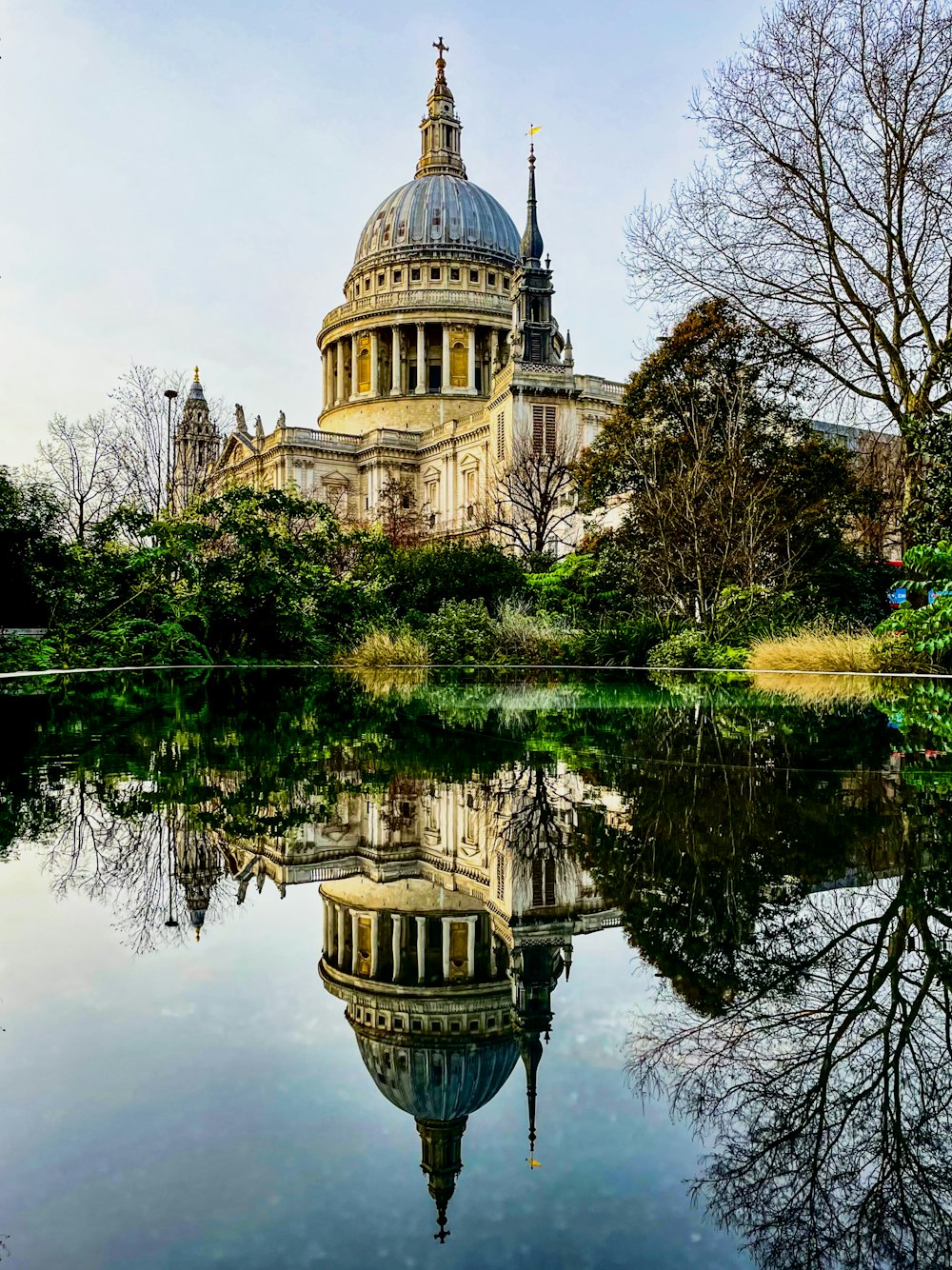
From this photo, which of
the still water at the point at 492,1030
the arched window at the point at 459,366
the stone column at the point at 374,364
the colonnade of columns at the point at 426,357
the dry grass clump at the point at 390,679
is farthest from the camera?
the stone column at the point at 374,364

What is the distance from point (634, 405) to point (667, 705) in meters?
16.1

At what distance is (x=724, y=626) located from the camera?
18.8 meters

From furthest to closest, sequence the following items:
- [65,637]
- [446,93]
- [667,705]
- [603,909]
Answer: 1. [446,93]
2. [65,637]
3. [667,705]
4. [603,909]

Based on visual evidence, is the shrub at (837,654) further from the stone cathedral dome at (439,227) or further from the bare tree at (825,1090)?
the stone cathedral dome at (439,227)

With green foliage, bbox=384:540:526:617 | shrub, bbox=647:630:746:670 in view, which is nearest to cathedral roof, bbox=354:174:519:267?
green foliage, bbox=384:540:526:617

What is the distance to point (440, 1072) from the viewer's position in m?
1.76

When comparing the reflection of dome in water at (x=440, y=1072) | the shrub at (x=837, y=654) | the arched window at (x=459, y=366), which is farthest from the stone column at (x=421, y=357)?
the reflection of dome in water at (x=440, y=1072)

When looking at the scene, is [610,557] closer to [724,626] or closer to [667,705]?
[724,626]

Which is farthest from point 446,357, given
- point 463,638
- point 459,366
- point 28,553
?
point 28,553

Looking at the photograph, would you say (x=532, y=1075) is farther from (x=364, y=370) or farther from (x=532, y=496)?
(x=364, y=370)

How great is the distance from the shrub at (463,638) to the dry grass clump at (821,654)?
18.9 feet

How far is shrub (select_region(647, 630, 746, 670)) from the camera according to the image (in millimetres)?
17492

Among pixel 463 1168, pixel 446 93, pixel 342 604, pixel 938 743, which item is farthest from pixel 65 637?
pixel 446 93

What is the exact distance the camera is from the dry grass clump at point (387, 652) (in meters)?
19.8
